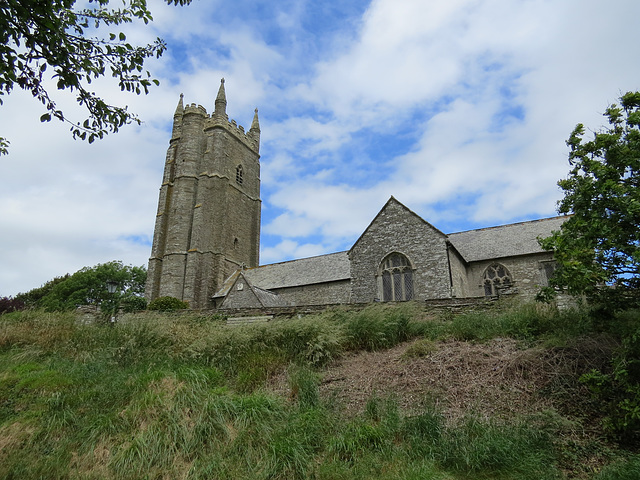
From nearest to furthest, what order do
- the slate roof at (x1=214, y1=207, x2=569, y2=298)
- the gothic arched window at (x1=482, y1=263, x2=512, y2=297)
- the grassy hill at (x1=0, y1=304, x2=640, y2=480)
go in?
the grassy hill at (x1=0, y1=304, x2=640, y2=480) < the gothic arched window at (x1=482, y1=263, x2=512, y2=297) < the slate roof at (x1=214, y1=207, x2=569, y2=298)

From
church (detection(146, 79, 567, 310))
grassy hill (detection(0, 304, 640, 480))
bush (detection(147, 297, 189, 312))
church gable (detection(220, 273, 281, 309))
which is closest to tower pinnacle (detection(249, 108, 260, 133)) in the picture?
church (detection(146, 79, 567, 310))

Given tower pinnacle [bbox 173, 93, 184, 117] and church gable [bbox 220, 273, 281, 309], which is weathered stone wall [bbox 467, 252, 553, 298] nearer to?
church gable [bbox 220, 273, 281, 309]

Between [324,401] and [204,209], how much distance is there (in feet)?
99.8

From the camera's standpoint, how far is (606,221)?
6465 mm

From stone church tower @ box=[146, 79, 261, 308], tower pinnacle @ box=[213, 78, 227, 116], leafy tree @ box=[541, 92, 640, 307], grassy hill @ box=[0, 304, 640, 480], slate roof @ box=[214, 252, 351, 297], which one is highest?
tower pinnacle @ box=[213, 78, 227, 116]

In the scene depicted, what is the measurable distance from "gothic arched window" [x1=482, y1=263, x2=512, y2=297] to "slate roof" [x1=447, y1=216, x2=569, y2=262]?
636mm

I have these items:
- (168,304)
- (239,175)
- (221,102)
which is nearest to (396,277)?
(168,304)

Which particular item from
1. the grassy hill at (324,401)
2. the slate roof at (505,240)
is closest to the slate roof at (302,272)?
the slate roof at (505,240)

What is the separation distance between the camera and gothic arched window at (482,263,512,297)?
21.4 meters

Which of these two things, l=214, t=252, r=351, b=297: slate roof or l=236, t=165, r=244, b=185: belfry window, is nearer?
l=214, t=252, r=351, b=297: slate roof

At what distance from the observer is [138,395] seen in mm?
7355

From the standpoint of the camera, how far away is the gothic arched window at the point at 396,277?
19641mm

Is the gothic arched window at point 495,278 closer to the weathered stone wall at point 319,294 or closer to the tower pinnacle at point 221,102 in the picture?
the weathered stone wall at point 319,294

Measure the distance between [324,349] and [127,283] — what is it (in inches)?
2095
